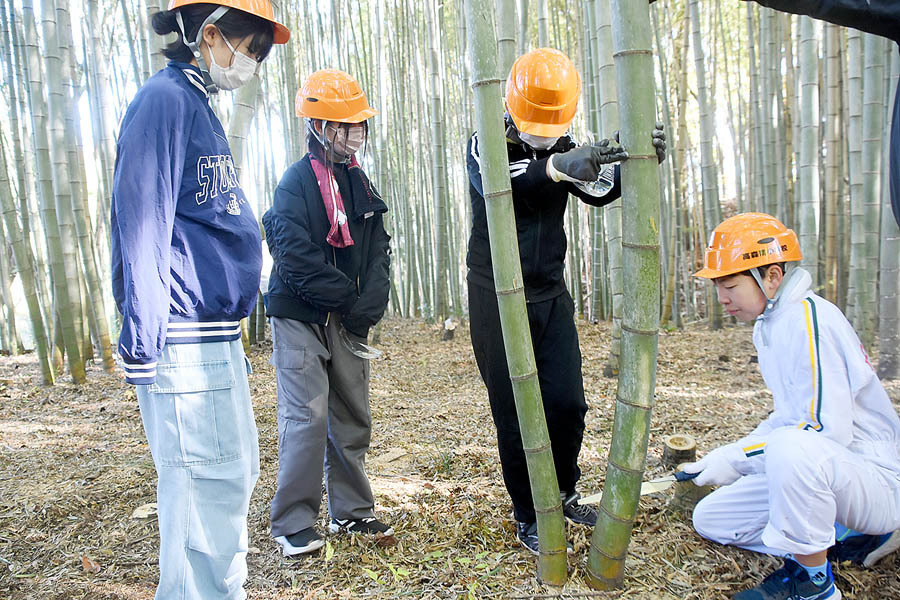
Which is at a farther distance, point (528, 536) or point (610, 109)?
point (610, 109)

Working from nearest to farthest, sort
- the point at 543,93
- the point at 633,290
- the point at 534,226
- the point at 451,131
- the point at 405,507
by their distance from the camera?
the point at 633,290 < the point at 543,93 < the point at 534,226 < the point at 405,507 < the point at 451,131

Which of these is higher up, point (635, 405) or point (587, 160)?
point (587, 160)

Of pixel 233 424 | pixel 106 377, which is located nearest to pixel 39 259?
pixel 106 377

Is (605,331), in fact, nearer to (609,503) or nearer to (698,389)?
(698,389)

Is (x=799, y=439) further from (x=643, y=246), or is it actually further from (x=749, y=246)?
(x=643, y=246)

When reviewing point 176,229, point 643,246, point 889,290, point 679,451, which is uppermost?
point 176,229

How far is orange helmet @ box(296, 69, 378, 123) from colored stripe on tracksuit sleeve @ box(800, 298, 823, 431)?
1474 millimetres

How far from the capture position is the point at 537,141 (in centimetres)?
181

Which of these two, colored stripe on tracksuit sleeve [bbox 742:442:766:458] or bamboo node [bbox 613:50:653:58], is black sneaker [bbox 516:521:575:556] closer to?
colored stripe on tracksuit sleeve [bbox 742:442:766:458]

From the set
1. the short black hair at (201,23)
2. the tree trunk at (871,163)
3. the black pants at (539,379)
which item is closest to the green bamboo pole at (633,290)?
the black pants at (539,379)

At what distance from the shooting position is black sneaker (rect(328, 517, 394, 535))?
6.79 feet

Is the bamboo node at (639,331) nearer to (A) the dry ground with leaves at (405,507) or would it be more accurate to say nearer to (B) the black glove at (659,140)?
(B) the black glove at (659,140)

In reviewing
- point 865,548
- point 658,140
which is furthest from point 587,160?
point 865,548

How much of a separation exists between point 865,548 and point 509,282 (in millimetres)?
1347
